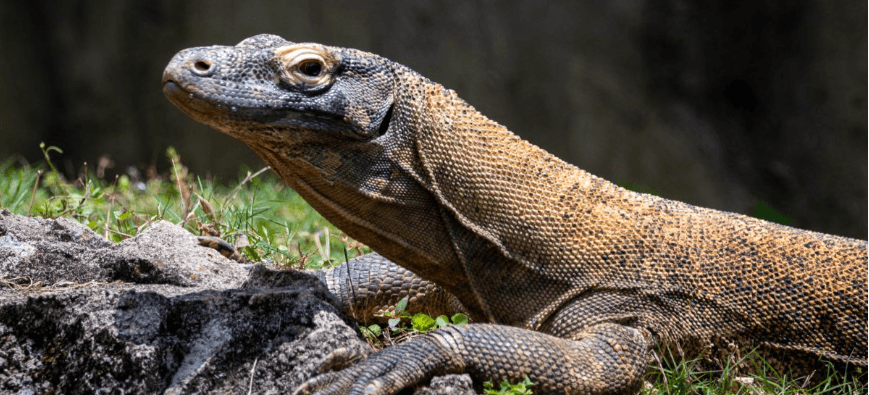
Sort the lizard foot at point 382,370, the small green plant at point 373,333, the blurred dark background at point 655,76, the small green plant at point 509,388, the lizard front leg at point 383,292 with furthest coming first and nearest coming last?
1. the blurred dark background at point 655,76
2. the lizard front leg at point 383,292
3. the small green plant at point 373,333
4. the small green plant at point 509,388
5. the lizard foot at point 382,370

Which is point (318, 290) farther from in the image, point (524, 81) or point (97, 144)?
point (97, 144)

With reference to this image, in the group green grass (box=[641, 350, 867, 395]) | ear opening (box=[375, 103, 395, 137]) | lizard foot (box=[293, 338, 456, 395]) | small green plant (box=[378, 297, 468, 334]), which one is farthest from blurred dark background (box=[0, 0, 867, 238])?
lizard foot (box=[293, 338, 456, 395])

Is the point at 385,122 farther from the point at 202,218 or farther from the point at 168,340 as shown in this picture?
the point at 202,218

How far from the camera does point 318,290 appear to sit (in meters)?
3.13

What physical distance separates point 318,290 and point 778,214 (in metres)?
7.92

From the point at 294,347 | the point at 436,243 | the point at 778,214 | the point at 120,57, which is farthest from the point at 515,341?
the point at 120,57

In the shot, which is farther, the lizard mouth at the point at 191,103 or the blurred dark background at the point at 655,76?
the blurred dark background at the point at 655,76

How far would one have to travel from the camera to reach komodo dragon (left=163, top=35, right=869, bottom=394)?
3008 mm

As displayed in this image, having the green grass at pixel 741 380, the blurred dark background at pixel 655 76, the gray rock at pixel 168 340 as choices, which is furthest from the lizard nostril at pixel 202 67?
the blurred dark background at pixel 655 76

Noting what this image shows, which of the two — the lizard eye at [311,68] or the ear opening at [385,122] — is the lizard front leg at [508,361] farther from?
the lizard eye at [311,68]

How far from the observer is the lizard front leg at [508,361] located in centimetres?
274

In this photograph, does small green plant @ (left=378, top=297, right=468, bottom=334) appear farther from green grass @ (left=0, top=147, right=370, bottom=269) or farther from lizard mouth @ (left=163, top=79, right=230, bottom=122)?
lizard mouth @ (left=163, top=79, right=230, bottom=122)

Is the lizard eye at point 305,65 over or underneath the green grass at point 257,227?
over

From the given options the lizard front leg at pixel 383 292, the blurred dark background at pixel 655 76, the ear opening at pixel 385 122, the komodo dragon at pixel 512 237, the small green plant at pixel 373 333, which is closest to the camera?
the komodo dragon at pixel 512 237
